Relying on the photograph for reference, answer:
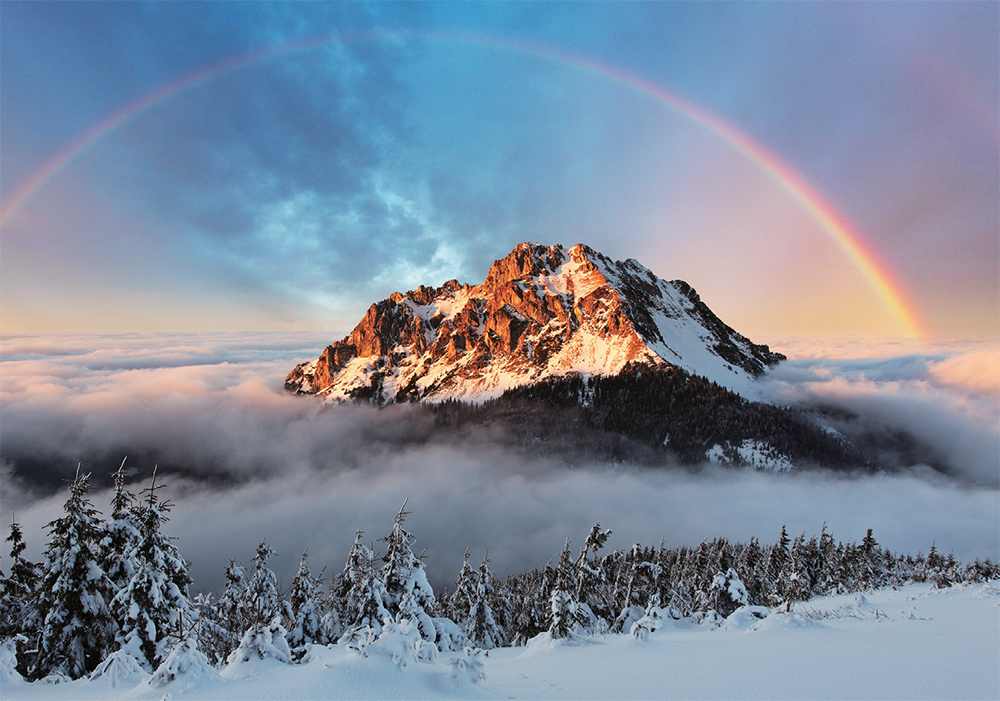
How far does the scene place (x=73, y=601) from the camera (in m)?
15.0

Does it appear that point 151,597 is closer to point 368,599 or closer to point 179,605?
point 179,605

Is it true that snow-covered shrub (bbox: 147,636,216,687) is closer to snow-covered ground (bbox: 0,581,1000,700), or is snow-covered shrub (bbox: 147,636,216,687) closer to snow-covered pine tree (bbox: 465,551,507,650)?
snow-covered ground (bbox: 0,581,1000,700)

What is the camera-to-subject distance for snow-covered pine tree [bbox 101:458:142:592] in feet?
51.2

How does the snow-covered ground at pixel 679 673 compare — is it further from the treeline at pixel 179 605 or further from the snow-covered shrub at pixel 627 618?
the snow-covered shrub at pixel 627 618

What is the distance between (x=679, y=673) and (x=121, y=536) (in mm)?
19482

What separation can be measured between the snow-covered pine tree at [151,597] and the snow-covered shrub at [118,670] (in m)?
4.23

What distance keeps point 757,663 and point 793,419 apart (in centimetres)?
23379

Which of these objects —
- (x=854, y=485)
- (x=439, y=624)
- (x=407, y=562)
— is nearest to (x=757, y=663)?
(x=439, y=624)

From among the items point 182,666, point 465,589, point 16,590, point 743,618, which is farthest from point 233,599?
point 743,618

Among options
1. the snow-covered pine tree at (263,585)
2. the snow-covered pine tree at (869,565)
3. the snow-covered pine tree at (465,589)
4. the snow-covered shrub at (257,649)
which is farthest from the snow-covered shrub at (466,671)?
the snow-covered pine tree at (869,565)

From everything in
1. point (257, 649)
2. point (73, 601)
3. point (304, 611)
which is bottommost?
point (304, 611)

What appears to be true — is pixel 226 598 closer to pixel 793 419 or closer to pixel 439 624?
pixel 439 624

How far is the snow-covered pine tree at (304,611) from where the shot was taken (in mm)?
21969

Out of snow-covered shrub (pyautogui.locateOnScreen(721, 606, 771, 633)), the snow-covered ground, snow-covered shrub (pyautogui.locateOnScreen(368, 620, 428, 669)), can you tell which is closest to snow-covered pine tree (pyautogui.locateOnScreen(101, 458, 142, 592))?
the snow-covered ground
